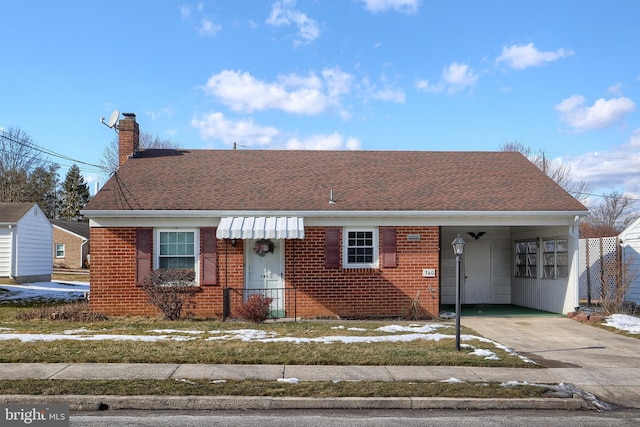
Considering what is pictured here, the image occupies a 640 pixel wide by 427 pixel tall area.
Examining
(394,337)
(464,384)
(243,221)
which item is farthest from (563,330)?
(243,221)

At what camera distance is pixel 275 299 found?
49.8 feet

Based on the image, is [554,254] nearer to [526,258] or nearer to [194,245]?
[526,258]

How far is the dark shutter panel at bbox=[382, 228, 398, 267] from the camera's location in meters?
15.1

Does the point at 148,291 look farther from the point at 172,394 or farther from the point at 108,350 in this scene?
the point at 172,394

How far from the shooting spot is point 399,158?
759 inches

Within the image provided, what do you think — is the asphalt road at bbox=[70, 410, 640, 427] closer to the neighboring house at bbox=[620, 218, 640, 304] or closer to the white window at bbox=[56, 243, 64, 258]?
the neighboring house at bbox=[620, 218, 640, 304]

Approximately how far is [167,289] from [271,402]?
7.69 metres

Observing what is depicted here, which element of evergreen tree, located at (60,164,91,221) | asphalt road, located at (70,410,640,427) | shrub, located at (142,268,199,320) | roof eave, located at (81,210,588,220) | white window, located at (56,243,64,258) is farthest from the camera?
evergreen tree, located at (60,164,91,221)

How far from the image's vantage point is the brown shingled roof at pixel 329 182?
15164 millimetres

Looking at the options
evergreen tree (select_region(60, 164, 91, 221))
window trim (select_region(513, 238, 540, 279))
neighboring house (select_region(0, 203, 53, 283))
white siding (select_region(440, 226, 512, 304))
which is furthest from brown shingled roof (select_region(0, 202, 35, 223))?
evergreen tree (select_region(60, 164, 91, 221))

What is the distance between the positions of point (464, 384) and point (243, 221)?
792 cm

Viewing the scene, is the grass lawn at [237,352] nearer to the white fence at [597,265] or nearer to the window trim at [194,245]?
the window trim at [194,245]

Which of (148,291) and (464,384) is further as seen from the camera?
(148,291)

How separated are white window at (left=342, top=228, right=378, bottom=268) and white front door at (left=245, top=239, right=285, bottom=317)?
5.58 feet
